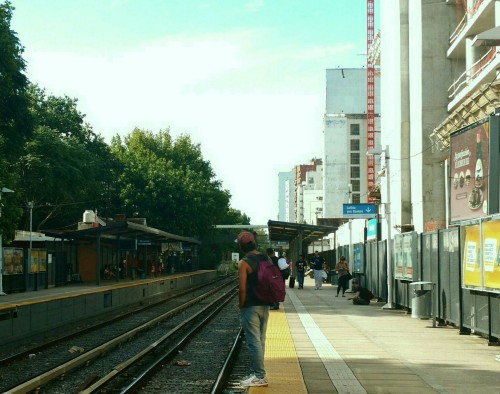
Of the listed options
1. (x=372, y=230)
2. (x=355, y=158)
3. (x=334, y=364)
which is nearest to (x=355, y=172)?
(x=355, y=158)

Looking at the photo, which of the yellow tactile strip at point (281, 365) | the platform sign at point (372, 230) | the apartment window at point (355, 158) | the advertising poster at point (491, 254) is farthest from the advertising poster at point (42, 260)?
the apartment window at point (355, 158)

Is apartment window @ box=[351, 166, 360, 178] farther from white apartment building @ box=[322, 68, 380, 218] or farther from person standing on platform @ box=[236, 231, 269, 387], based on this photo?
person standing on platform @ box=[236, 231, 269, 387]

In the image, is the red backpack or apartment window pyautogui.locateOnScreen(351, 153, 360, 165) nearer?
the red backpack

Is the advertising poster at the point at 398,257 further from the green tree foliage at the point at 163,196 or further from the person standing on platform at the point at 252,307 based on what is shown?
the green tree foliage at the point at 163,196

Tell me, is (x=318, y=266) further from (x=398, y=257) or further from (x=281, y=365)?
(x=281, y=365)

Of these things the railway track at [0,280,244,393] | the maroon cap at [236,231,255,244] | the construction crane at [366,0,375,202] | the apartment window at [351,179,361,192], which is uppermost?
the construction crane at [366,0,375,202]

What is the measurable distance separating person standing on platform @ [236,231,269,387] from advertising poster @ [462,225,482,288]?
18.6 feet

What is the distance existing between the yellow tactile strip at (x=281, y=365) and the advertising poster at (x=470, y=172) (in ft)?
13.3

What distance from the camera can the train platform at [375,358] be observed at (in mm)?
10031

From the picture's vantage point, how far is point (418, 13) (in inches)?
1601

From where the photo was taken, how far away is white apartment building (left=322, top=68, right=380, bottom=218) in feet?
399

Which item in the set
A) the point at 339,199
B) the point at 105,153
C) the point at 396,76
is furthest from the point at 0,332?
the point at 339,199

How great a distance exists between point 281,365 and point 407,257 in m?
11.8

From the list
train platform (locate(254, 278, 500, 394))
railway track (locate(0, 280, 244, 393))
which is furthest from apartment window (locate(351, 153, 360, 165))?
train platform (locate(254, 278, 500, 394))
